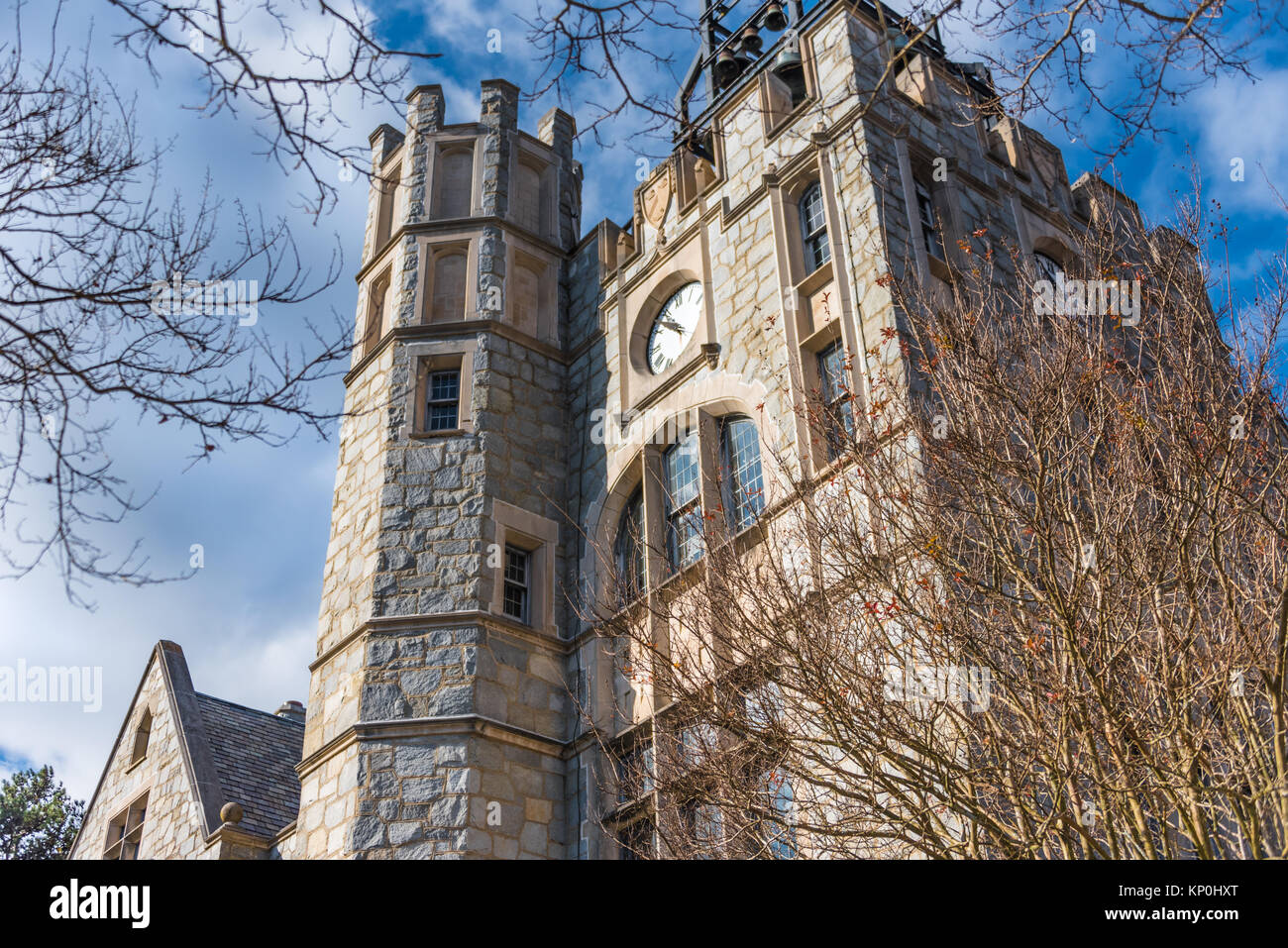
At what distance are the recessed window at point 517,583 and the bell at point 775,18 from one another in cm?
1068

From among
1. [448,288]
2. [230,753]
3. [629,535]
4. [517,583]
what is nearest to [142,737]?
[230,753]

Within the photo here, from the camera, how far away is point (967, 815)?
7926 mm

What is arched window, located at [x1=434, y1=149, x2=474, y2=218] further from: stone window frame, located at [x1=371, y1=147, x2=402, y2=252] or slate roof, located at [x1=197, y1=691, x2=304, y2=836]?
slate roof, located at [x1=197, y1=691, x2=304, y2=836]

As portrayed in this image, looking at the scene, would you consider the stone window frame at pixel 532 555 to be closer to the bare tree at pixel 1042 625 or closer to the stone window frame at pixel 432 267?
the stone window frame at pixel 432 267

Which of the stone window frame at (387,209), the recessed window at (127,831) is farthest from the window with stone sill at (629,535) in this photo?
the recessed window at (127,831)

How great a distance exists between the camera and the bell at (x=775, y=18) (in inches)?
870

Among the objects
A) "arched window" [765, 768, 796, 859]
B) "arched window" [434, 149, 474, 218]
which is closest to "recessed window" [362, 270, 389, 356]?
"arched window" [434, 149, 474, 218]

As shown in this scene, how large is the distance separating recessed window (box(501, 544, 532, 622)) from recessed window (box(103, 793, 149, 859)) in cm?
964

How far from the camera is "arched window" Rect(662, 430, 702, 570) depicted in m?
15.2

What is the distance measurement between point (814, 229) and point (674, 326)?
2.43 metres

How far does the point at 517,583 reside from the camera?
16.3 m

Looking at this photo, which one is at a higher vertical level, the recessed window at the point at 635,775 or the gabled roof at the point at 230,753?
the gabled roof at the point at 230,753

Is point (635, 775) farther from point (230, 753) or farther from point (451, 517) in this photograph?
point (230, 753)
